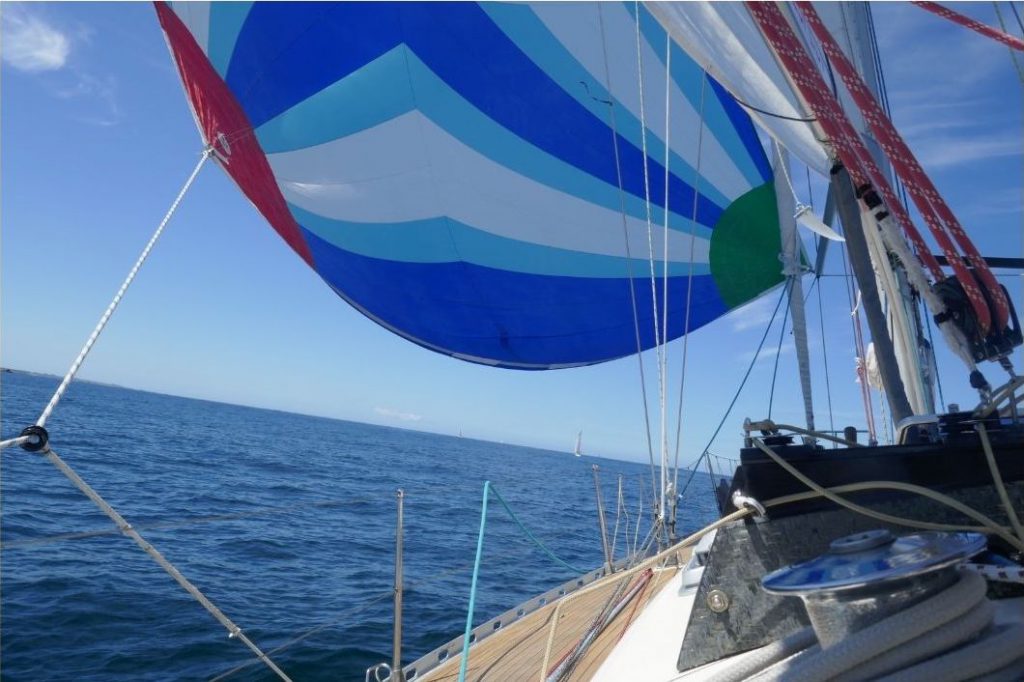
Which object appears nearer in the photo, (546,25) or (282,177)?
(282,177)

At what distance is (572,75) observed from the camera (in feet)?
15.5

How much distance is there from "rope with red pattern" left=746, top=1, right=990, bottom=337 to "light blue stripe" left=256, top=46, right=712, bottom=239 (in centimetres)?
290

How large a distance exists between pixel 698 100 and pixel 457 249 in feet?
7.42

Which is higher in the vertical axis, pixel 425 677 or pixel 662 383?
pixel 662 383

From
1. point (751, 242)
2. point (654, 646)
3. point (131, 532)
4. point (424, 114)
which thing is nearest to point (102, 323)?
point (131, 532)

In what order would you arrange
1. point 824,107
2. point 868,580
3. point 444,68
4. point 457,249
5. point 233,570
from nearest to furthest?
1. point 868,580
2. point 824,107
3. point 444,68
4. point 457,249
5. point 233,570

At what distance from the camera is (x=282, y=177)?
412cm

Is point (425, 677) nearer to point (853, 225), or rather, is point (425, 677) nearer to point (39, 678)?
point (853, 225)

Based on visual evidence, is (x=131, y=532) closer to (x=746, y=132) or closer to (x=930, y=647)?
(x=930, y=647)

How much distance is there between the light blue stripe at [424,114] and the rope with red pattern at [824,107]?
9.50ft

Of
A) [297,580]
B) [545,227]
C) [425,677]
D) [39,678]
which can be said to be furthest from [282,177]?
[297,580]

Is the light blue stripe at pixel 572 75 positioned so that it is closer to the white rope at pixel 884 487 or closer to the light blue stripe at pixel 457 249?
the light blue stripe at pixel 457 249

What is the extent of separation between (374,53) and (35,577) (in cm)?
581

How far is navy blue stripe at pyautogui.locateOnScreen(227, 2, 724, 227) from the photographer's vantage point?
3.74 m
